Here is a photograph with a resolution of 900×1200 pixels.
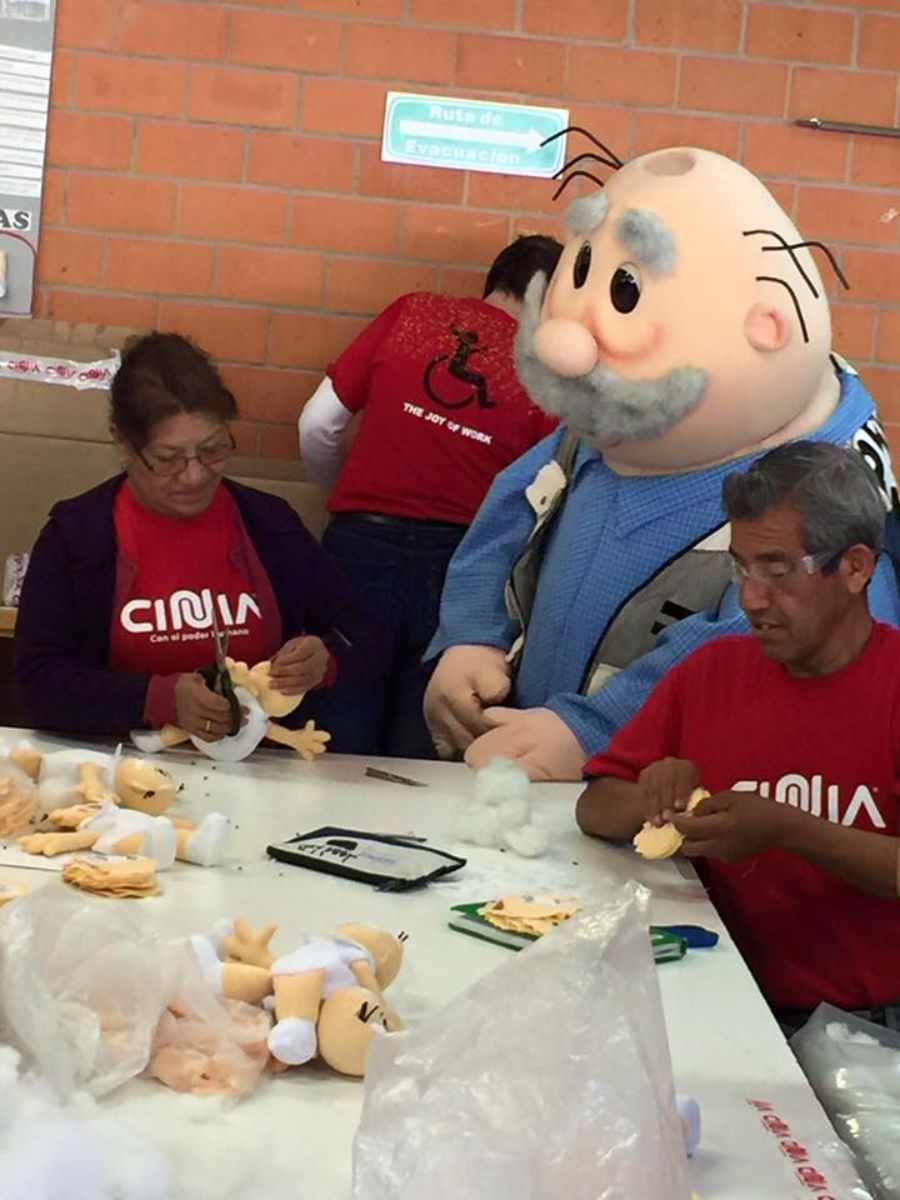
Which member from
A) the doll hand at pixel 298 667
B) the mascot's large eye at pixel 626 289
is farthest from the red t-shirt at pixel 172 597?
the mascot's large eye at pixel 626 289

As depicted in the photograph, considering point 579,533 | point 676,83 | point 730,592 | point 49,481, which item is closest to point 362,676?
point 579,533

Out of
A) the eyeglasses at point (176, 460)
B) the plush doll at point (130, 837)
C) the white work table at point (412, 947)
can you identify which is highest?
the eyeglasses at point (176, 460)

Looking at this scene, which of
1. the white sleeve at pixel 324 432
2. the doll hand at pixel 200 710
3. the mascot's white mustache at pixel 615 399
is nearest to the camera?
the doll hand at pixel 200 710

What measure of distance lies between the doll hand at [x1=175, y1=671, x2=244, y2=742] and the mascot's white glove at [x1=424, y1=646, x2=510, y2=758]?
394mm

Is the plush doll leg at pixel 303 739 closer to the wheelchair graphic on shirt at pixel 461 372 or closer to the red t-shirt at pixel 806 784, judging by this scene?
the red t-shirt at pixel 806 784

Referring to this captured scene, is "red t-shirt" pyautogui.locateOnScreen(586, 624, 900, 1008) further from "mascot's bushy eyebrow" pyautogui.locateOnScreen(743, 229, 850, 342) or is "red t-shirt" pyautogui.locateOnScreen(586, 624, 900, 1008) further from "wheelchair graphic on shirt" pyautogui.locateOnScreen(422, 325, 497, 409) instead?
Answer: "wheelchair graphic on shirt" pyautogui.locateOnScreen(422, 325, 497, 409)

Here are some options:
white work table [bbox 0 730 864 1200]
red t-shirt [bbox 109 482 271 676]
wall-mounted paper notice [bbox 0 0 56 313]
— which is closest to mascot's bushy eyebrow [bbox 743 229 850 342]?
white work table [bbox 0 730 864 1200]

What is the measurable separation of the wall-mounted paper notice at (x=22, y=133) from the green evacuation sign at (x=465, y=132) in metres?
0.74

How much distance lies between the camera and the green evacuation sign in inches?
143

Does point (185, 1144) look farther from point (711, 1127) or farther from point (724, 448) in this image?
point (724, 448)

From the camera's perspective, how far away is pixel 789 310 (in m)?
2.23

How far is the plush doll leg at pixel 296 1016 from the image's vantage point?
1.19m

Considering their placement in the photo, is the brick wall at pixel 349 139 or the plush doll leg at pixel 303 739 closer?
the plush doll leg at pixel 303 739

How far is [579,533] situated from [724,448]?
0.74ft
